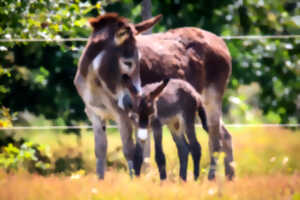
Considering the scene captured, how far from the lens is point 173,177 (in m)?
5.67

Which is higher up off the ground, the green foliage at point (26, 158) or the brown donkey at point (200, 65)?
the brown donkey at point (200, 65)

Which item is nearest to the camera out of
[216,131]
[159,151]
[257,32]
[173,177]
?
[159,151]

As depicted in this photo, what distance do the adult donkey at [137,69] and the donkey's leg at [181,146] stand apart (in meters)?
0.31

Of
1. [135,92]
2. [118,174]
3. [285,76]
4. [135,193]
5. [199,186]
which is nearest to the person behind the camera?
[135,193]

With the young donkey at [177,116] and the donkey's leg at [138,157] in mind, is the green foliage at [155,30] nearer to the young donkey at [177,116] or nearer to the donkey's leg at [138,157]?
the young donkey at [177,116]

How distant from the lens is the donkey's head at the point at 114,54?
534 centimetres

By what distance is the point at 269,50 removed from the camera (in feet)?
24.0

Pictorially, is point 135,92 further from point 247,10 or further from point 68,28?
point 247,10

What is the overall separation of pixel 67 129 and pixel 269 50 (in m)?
2.94

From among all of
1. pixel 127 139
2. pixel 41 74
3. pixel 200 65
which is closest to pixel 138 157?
pixel 127 139

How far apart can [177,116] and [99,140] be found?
0.84m

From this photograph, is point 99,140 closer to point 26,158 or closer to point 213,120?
point 26,158

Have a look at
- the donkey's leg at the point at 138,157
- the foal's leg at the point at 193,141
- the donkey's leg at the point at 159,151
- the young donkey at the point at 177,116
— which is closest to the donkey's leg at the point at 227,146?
the young donkey at the point at 177,116

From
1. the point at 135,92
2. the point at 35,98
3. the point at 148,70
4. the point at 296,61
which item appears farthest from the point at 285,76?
the point at 35,98
